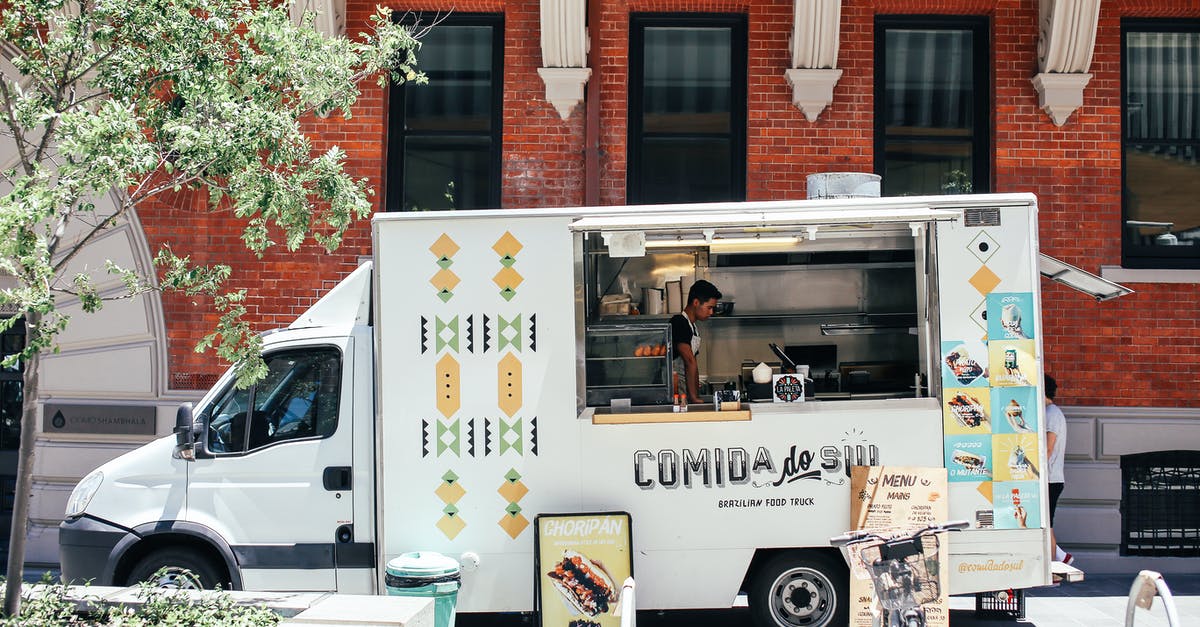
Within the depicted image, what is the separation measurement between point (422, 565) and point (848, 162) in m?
5.93

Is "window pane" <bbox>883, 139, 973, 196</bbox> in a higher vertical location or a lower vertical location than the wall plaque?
higher

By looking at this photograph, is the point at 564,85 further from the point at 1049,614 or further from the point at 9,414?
the point at 9,414

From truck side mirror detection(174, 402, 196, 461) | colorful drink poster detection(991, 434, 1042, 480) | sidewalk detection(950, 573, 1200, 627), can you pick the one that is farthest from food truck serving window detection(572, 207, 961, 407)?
truck side mirror detection(174, 402, 196, 461)

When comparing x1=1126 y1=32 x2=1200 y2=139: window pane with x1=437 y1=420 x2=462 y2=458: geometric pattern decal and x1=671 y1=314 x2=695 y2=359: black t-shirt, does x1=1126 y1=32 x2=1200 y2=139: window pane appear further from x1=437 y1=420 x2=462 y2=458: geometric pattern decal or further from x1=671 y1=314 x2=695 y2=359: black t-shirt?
x1=437 y1=420 x2=462 y2=458: geometric pattern decal

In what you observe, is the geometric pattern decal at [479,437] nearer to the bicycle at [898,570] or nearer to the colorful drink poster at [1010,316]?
the bicycle at [898,570]

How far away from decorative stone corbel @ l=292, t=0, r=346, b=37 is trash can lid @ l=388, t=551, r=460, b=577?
Result: 539 centimetres

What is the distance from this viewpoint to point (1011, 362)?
7004 mm

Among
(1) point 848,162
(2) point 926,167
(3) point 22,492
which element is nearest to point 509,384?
(3) point 22,492

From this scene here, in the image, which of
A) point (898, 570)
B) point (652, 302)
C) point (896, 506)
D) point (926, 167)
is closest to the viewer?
point (898, 570)

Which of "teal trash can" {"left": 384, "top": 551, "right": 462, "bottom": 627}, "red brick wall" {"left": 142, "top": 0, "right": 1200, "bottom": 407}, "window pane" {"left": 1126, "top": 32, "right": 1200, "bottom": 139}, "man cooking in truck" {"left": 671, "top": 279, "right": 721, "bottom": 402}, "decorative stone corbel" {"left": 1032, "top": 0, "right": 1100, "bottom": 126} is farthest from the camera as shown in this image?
"window pane" {"left": 1126, "top": 32, "right": 1200, "bottom": 139}

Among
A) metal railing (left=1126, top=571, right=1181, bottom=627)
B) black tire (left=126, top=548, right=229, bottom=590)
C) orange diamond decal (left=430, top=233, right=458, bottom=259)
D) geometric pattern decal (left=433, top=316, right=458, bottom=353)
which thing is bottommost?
black tire (left=126, top=548, right=229, bottom=590)

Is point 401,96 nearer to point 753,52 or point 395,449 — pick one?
point 753,52

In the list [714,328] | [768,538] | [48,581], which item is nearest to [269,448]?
[48,581]

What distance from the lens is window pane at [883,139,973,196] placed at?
34.9ft
